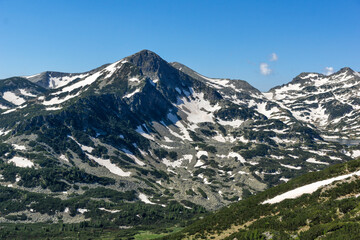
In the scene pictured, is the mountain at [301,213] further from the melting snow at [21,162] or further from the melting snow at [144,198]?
the melting snow at [21,162]

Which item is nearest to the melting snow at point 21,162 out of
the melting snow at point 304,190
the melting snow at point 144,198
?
the melting snow at point 144,198

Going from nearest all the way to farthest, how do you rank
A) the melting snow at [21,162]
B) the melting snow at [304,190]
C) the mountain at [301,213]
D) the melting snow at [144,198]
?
the mountain at [301,213], the melting snow at [304,190], the melting snow at [144,198], the melting snow at [21,162]

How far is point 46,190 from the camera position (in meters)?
161

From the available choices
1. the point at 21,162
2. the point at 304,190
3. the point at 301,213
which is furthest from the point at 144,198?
the point at 301,213

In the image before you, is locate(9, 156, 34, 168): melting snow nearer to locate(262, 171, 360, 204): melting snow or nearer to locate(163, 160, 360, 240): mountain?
locate(163, 160, 360, 240): mountain

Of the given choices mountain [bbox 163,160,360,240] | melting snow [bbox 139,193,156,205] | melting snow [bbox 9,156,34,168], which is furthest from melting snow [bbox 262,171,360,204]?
melting snow [bbox 9,156,34,168]

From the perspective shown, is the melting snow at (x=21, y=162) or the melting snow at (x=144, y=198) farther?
the melting snow at (x=21, y=162)

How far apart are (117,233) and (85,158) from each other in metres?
91.3

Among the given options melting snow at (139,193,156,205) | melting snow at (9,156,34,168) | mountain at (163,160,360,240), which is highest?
melting snow at (9,156,34,168)

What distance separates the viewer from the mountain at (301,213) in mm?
39562

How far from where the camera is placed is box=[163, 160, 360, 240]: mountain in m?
39.6

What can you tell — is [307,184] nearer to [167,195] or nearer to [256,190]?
[167,195]

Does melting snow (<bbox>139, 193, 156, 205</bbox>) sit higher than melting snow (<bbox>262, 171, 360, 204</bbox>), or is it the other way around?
melting snow (<bbox>139, 193, 156, 205</bbox>)

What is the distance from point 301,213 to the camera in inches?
1838
